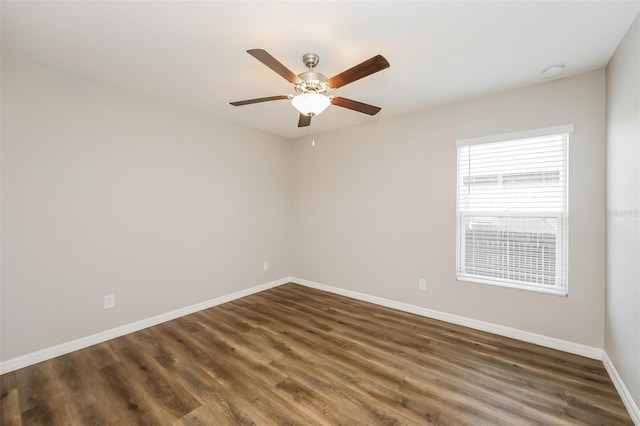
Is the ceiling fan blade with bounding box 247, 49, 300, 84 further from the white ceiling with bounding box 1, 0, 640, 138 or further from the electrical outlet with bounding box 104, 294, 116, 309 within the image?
the electrical outlet with bounding box 104, 294, 116, 309

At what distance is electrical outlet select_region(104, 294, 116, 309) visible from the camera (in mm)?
2742

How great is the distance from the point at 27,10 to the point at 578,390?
4.61 metres

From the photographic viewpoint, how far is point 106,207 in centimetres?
274

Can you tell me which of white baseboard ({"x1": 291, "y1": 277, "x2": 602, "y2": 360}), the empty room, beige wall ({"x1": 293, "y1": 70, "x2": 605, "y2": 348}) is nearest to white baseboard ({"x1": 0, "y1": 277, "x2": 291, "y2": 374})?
the empty room

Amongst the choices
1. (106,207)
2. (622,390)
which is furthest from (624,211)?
(106,207)

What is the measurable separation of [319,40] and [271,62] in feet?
1.79

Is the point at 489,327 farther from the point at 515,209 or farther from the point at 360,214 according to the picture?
the point at 360,214

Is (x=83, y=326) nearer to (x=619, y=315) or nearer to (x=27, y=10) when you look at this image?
(x=27, y=10)

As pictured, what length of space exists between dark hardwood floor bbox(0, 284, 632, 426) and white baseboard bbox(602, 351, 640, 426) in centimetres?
4

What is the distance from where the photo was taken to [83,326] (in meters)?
2.60

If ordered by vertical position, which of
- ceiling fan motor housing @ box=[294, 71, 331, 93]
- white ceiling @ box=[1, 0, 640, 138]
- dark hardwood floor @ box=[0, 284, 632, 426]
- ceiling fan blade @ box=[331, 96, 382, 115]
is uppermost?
white ceiling @ box=[1, 0, 640, 138]

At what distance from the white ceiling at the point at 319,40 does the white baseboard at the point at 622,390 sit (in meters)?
2.47

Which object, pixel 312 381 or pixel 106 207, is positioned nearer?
pixel 312 381

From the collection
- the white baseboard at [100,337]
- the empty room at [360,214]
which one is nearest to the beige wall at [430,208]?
the empty room at [360,214]
